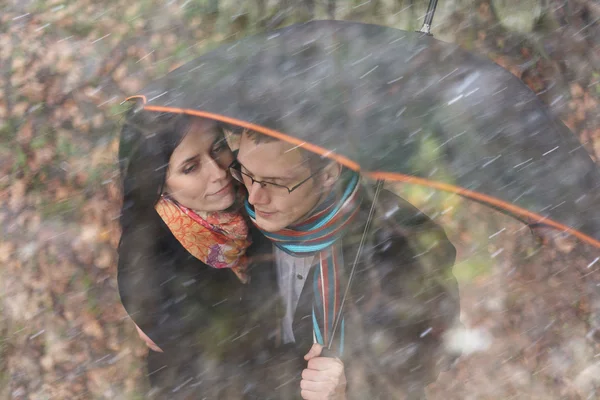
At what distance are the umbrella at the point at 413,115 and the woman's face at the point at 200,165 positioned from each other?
0.45 ft

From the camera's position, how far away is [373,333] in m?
1.87

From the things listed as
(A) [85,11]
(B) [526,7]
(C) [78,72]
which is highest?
(A) [85,11]

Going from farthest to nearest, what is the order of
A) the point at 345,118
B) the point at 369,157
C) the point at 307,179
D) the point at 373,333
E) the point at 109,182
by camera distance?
the point at 109,182 < the point at 373,333 < the point at 307,179 < the point at 345,118 < the point at 369,157

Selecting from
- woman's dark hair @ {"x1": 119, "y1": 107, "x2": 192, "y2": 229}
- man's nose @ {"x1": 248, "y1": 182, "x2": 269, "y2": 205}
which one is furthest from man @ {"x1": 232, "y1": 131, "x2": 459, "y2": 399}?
woman's dark hair @ {"x1": 119, "y1": 107, "x2": 192, "y2": 229}

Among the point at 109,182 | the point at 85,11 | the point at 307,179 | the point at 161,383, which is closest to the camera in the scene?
the point at 307,179

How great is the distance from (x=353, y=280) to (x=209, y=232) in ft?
1.66

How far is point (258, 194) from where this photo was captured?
1476 millimetres

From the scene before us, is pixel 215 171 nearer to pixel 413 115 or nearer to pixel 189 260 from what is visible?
pixel 189 260

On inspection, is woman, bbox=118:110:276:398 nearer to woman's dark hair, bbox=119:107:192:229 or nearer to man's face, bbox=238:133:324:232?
woman's dark hair, bbox=119:107:192:229

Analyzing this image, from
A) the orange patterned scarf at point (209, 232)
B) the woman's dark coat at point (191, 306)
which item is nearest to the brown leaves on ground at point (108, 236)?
the woman's dark coat at point (191, 306)

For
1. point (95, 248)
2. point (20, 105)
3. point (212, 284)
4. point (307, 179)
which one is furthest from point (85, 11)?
point (307, 179)

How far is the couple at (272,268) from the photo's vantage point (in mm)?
1558

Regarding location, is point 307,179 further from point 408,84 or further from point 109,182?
point 109,182

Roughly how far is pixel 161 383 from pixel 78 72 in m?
1.67
